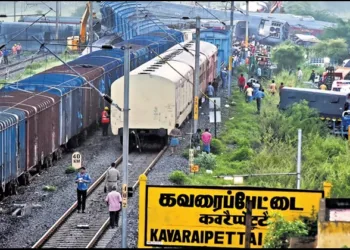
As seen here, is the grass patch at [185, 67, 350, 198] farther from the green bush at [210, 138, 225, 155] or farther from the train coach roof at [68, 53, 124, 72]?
the train coach roof at [68, 53, 124, 72]

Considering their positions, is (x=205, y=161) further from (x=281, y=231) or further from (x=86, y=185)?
(x=281, y=231)

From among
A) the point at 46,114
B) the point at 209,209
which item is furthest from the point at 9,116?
the point at 209,209

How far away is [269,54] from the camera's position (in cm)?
6419

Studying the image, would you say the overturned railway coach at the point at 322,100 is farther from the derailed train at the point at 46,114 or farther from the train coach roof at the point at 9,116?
the train coach roof at the point at 9,116

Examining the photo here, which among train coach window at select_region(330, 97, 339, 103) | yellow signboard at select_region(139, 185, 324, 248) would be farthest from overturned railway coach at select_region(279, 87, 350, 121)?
yellow signboard at select_region(139, 185, 324, 248)

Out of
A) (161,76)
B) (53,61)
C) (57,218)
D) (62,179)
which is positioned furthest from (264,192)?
(53,61)

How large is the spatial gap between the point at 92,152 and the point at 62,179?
4437 millimetres

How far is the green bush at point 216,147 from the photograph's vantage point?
33.2m

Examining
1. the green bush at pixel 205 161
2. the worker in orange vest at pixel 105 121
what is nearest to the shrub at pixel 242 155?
the green bush at pixel 205 161

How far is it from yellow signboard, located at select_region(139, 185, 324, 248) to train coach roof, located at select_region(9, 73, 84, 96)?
43.8 ft

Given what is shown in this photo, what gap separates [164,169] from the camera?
1156 inches

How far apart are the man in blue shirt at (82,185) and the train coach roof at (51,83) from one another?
7.26 meters

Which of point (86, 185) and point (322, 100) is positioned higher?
point (86, 185)

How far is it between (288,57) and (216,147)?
94.5 ft
